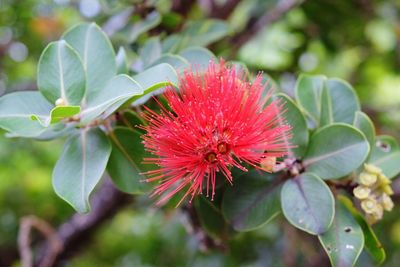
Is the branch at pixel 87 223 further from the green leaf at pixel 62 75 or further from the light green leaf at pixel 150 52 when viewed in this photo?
the green leaf at pixel 62 75

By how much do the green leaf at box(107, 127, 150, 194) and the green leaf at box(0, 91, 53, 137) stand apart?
0.50 ft

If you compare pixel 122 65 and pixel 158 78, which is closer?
pixel 158 78

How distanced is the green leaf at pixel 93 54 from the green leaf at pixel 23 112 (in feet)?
0.34

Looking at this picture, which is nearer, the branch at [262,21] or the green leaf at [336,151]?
the green leaf at [336,151]

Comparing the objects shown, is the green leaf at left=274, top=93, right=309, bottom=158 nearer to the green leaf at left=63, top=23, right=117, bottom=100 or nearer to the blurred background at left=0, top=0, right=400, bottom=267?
the green leaf at left=63, top=23, right=117, bottom=100

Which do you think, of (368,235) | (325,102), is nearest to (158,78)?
(325,102)

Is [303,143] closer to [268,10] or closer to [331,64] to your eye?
[268,10]

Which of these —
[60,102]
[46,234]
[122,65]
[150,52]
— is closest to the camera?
[60,102]

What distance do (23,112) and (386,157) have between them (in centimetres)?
78

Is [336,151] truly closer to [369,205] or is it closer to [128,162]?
[369,205]

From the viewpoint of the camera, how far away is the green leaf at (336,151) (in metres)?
Result: 1.05

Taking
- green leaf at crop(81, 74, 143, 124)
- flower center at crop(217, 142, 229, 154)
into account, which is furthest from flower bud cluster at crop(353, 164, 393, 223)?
green leaf at crop(81, 74, 143, 124)

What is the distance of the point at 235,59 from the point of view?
2.06 metres

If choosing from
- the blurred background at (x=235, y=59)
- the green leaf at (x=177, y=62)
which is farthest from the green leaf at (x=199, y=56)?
the blurred background at (x=235, y=59)
